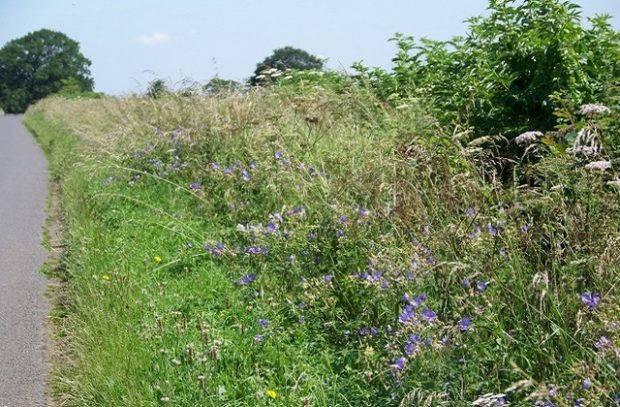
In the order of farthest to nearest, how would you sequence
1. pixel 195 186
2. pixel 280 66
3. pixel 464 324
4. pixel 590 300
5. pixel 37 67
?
pixel 37 67 < pixel 280 66 < pixel 195 186 < pixel 464 324 < pixel 590 300

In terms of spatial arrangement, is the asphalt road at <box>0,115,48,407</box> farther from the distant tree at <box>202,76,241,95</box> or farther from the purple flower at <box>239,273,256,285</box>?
the distant tree at <box>202,76,241,95</box>

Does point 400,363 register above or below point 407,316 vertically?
below

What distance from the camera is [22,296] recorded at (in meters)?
5.70

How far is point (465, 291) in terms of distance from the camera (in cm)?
333

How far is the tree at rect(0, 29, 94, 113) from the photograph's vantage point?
89750 mm

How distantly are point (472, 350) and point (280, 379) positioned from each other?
102 centimetres

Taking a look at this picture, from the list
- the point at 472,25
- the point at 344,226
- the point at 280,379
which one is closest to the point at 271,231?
the point at 344,226

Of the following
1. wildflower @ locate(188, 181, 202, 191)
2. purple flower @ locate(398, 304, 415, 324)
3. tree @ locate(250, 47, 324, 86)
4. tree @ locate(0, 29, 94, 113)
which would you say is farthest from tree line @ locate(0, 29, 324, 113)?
purple flower @ locate(398, 304, 415, 324)

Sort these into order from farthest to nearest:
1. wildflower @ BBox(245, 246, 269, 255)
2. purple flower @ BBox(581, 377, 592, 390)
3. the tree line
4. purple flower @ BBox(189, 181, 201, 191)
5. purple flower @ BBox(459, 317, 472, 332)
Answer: the tree line → purple flower @ BBox(189, 181, 201, 191) → wildflower @ BBox(245, 246, 269, 255) → purple flower @ BBox(459, 317, 472, 332) → purple flower @ BBox(581, 377, 592, 390)

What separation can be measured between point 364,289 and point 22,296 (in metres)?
3.08

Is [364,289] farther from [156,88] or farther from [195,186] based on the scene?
[156,88]

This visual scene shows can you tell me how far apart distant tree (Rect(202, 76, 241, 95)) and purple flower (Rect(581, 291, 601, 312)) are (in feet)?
23.0

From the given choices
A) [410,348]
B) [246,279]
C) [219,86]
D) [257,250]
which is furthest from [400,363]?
[219,86]

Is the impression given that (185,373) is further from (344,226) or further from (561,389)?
(561,389)
